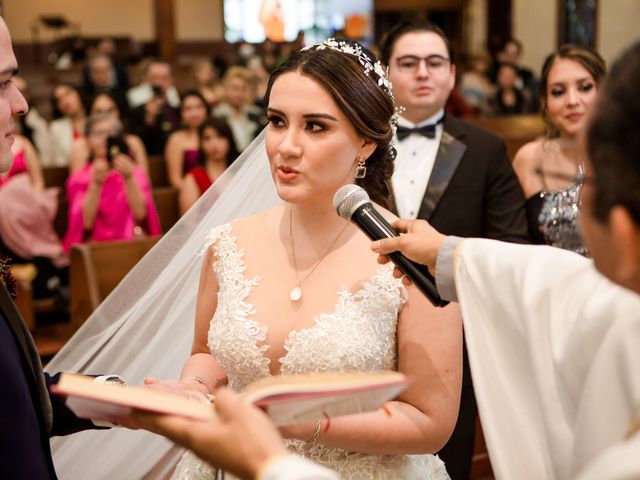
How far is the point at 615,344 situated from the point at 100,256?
349cm

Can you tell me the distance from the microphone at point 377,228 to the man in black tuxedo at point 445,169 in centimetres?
171

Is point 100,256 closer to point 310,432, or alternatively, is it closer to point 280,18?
point 310,432

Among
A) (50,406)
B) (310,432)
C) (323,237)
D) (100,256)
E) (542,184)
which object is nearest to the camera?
(50,406)

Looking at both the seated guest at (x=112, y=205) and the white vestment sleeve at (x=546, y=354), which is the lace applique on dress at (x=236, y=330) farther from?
the seated guest at (x=112, y=205)

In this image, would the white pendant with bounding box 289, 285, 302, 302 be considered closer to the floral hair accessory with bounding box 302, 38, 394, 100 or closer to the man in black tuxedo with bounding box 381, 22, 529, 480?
the floral hair accessory with bounding box 302, 38, 394, 100

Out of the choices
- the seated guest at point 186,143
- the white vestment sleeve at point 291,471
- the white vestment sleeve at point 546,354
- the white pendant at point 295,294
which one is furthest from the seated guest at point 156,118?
the white vestment sleeve at point 291,471

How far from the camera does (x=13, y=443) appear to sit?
1956 millimetres

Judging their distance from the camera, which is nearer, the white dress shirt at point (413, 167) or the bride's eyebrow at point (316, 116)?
the bride's eyebrow at point (316, 116)

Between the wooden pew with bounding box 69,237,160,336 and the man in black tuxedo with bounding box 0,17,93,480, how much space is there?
7.94 feet

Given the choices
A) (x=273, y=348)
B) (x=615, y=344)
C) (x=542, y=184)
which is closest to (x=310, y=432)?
(x=273, y=348)

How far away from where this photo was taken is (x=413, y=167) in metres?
4.09

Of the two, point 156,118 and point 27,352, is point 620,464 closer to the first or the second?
point 27,352

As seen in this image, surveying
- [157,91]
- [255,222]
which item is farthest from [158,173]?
[255,222]

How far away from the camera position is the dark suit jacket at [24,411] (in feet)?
6.40
